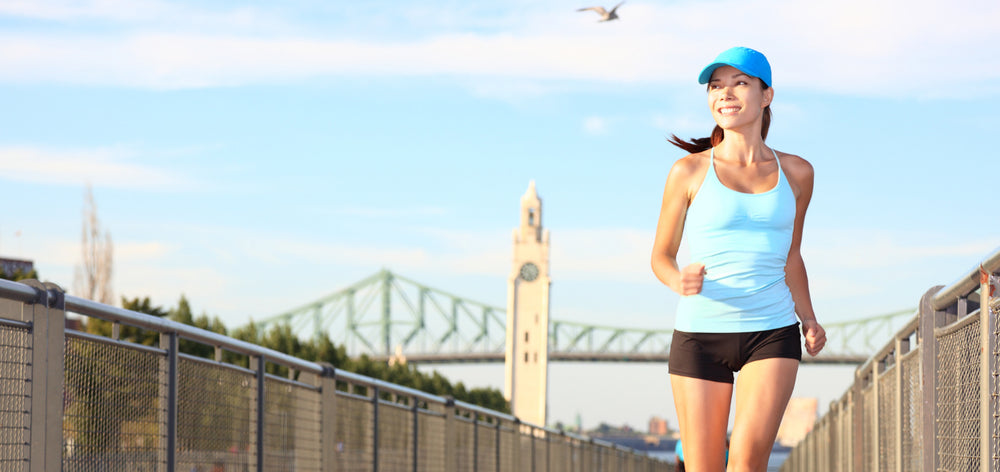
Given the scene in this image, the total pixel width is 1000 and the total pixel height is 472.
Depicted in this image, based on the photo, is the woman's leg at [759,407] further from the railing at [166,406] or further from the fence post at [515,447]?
the fence post at [515,447]

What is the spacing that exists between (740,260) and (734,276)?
49 millimetres

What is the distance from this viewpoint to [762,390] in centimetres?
400

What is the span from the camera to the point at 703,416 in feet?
13.5

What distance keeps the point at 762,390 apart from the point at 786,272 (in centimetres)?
50

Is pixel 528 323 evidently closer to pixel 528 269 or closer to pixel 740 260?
pixel 528 269

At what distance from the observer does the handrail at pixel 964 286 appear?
12.5 ft

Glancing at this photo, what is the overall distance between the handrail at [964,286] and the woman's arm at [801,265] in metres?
0.46

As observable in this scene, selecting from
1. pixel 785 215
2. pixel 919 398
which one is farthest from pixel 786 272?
pixel 919 398

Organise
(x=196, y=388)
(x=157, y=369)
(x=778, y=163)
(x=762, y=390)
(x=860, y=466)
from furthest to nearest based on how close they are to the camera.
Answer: (x=860, y=466)
(x=196, y=388)
(x=157, y=369)
(x=778, y=163)
(x=762, y=390)

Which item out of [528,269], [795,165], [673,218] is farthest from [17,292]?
[528,269]

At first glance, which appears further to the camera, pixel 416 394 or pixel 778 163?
pixel 416 394

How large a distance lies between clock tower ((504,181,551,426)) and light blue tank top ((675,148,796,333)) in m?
117

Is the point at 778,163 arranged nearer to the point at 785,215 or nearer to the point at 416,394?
the point at 785,215

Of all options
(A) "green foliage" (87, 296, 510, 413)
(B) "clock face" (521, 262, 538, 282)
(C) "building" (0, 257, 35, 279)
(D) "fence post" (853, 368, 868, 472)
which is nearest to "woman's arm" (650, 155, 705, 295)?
(D) "fence post" (853, 368, 868, 472)
